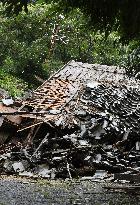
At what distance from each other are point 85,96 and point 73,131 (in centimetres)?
247

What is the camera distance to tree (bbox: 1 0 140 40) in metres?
5.69

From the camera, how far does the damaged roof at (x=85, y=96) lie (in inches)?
536

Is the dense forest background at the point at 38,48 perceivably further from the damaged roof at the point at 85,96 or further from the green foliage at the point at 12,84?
the damaged roof at the point at 85,96

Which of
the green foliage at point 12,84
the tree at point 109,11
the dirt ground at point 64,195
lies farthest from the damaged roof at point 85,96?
the green foliage at point 12,84

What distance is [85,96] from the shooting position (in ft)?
49.4

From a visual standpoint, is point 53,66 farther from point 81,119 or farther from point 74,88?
point 81,119

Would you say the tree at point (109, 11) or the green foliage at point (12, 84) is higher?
the tree at point (109, 11)

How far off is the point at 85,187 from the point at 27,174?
2.94 metres

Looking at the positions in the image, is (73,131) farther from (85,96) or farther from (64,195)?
(64,195)

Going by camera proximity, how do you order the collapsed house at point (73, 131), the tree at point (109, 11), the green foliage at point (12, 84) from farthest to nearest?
the green foliage at point (12, 84), the collapsed house at point (73, 131), the tree at point (109, 11)

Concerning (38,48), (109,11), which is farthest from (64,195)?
(38,48)

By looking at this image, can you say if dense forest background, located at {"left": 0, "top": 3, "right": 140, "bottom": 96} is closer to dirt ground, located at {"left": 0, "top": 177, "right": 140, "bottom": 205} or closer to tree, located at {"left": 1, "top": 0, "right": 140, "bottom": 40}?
dirt ground, located at {"left": 0, "top": 177, "right": 140, "bottom": 205}

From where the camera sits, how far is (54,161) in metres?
11.0

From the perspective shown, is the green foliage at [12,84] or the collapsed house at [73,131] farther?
the green foliage at [12,84]
